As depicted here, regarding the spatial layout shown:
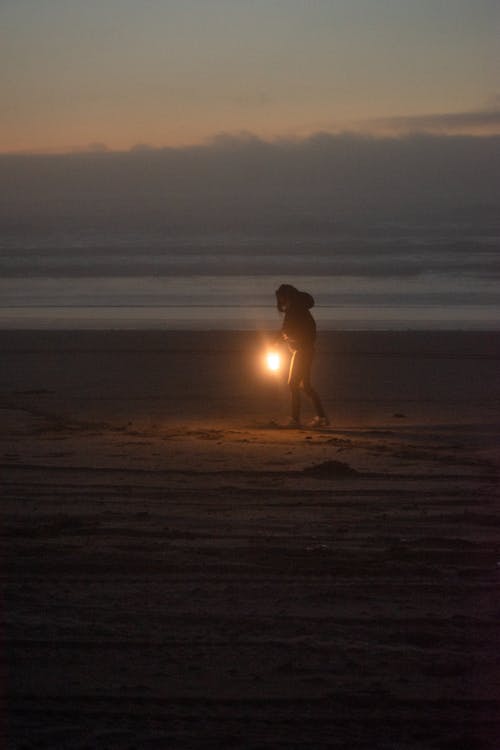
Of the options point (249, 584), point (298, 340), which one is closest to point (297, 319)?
point (298, 340)

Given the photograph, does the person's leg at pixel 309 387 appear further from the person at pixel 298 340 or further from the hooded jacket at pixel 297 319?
the hooded jacket at pixel 297 319

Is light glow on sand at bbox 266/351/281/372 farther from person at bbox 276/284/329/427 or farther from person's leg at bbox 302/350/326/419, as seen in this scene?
person's leg at bbox 302/350/326/419

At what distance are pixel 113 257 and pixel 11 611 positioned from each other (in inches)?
2195

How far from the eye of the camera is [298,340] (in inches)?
539

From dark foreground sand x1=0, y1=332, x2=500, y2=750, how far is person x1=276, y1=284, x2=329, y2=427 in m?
0.50

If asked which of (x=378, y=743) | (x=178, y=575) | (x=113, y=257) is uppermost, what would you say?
(x=113, y=257)

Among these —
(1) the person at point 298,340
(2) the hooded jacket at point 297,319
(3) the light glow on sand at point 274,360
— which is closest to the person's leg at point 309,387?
(1) the person at point 298,340

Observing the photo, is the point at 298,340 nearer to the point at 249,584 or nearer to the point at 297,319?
the point at 297,319

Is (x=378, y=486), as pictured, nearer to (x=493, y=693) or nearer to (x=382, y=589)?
(x=382, y=589)

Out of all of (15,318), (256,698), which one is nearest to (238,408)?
(256,698)

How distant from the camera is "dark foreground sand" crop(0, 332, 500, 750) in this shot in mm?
4859

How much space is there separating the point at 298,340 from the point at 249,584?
730cm

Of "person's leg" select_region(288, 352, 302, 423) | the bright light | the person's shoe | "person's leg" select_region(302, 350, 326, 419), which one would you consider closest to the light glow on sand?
the bright light

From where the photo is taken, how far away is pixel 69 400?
1608 cm
